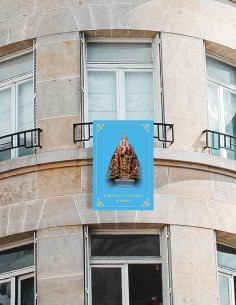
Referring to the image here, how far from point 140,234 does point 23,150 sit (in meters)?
3.21

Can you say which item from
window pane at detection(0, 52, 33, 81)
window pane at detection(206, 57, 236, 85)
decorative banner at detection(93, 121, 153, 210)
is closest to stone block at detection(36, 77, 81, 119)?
decorative banner at detection(93, 121, 153, 210)

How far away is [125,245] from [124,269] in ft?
1.75

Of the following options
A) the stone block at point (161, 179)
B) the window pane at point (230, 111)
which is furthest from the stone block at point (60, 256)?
the window pane at point (230, 111)

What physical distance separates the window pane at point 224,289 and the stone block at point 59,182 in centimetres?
354

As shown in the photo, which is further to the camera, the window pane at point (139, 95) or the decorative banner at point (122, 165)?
the window pane at point (139, 95)

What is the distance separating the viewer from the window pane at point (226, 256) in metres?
30.9

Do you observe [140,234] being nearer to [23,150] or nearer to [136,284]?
[136,284]

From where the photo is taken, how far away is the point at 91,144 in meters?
30.9

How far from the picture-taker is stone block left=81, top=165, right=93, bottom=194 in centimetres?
3022

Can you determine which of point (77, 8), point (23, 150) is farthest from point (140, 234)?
point (77, 8)

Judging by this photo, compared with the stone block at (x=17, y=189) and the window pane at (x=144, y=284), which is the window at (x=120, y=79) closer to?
the stone block at (x=17, y=189)

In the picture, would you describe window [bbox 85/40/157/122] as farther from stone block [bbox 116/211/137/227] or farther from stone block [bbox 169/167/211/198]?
stone block [bbox 116/211/137/227]

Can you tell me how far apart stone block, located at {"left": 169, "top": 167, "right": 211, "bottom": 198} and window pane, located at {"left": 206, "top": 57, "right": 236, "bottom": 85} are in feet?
9.08

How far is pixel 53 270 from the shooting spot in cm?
2966
